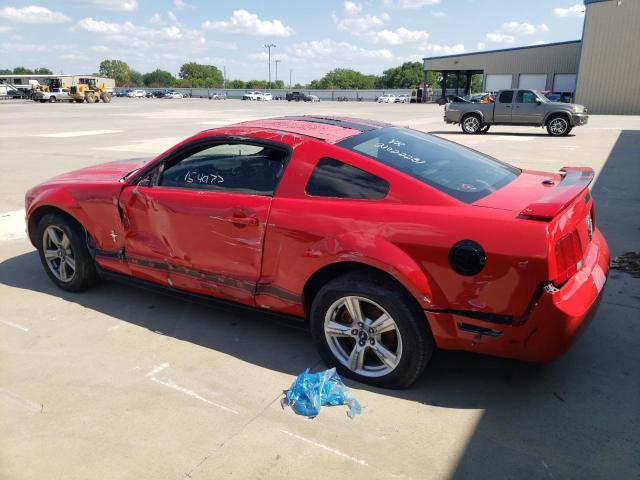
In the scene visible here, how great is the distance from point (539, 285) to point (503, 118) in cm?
1837

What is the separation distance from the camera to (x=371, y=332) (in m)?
3.03

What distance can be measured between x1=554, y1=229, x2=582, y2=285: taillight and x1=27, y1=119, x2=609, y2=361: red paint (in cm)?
2

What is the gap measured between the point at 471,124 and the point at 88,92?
154ft

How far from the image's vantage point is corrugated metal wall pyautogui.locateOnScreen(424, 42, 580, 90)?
1847 inches

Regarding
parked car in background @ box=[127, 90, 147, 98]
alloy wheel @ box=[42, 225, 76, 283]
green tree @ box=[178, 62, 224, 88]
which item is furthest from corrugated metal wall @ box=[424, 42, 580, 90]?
green tree @ box=[178, 62, 224, 88]

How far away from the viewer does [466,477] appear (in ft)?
7.82

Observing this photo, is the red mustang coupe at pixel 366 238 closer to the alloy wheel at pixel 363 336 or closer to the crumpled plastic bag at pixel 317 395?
the alloy wheel at pixel 363 336

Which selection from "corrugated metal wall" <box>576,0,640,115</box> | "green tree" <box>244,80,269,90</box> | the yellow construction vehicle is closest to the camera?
"corrugated metal wall" <box>576,0,640,115</box>

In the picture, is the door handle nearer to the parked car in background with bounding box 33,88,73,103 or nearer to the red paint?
the red paint

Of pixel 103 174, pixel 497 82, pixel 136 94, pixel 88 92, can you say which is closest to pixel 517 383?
pixel 103 174

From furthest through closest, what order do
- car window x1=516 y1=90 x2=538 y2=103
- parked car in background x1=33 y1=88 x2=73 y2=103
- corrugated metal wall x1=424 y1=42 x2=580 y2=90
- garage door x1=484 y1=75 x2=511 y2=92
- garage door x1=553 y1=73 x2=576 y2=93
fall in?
1. parked car in background x1=33 y1=88 x2=73 y2=103
2. garage door x1=484 y1=75 x2=511 y2=92
3. garage door x1=553 y1=73 x2=576 y2=93
4. corrugated metal wall x1=424 y1=42 x2=580 y2=90
5. car window x1=516 y1=90 x2=538 y2=103

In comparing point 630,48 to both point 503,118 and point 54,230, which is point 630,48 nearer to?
point 503,118

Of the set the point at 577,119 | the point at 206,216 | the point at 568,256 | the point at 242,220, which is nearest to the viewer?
the point at 568,256

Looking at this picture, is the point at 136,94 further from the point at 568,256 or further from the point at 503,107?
the point at 568,256
